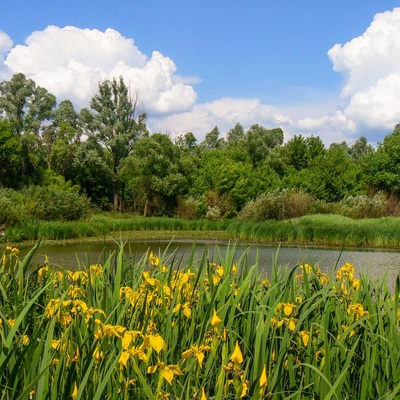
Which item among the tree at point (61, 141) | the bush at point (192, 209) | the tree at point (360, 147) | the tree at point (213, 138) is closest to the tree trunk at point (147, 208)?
the bush at point (192, 209)

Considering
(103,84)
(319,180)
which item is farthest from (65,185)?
(319,180)

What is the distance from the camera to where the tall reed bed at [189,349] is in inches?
56.2

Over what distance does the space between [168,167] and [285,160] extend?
1132cm

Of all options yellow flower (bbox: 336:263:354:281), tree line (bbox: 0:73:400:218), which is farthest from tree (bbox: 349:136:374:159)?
yellow flower (bbox: 336:263:354:281)

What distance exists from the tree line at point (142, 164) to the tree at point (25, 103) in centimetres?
7

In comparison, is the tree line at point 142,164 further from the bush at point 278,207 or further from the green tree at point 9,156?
the bush at point 278,207

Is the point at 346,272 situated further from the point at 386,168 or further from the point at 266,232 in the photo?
the point at 386,168

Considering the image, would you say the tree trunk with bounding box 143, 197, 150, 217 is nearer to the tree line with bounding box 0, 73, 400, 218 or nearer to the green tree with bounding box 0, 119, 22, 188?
the tree line with bounding box 0, 73, 400, 218

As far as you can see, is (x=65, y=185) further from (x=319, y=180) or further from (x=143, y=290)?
(x=143, y=290)

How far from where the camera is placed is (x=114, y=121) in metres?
38.9

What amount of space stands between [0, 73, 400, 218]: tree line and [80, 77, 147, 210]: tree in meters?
0.07

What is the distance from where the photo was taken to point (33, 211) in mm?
21000

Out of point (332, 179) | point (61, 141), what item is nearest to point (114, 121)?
point (61, 141)

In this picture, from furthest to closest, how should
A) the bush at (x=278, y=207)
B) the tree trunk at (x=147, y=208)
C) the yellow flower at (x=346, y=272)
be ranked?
the tree trunk at (x=147, y=208), the bush at (x=278, y=207), the yellow flower at (x=346, y=272)
